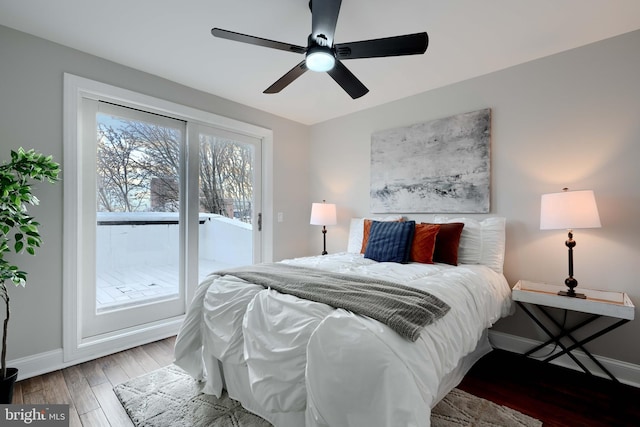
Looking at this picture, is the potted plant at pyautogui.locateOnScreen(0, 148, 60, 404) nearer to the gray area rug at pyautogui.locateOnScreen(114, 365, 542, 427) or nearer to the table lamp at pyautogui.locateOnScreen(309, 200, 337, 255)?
the gray area rug at pyautogui.locateOnScreen(114, 365, 542, 427)

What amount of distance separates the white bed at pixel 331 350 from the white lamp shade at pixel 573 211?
1.91 feet

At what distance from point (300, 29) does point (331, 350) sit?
2068 millimetres

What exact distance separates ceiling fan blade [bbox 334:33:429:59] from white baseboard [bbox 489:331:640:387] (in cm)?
242

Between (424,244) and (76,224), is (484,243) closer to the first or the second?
(424,244)

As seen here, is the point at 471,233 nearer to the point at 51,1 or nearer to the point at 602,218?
the point at 602,218

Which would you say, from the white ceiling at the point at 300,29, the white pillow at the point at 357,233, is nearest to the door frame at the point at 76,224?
the white ceiling at the point at 300,29

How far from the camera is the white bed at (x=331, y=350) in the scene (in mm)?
1044

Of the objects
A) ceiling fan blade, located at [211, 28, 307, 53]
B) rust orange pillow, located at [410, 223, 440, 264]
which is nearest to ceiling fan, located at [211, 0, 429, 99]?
ceiling fan blade, located at [211, 28, 307, 53]

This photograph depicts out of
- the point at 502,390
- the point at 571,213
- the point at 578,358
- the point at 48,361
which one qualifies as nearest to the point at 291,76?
the point at 571,213

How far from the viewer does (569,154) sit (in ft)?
7.55

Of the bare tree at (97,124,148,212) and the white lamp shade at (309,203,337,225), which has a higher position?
the bare tree at (97,124,148,212)

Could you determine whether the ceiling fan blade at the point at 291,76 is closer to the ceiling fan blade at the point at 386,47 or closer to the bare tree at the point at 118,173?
the ceiling fan blade at the point at 386,47

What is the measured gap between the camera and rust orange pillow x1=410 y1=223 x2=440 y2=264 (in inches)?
95.6

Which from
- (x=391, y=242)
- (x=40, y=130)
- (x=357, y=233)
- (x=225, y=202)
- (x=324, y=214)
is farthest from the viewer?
(x=324, y=214)
